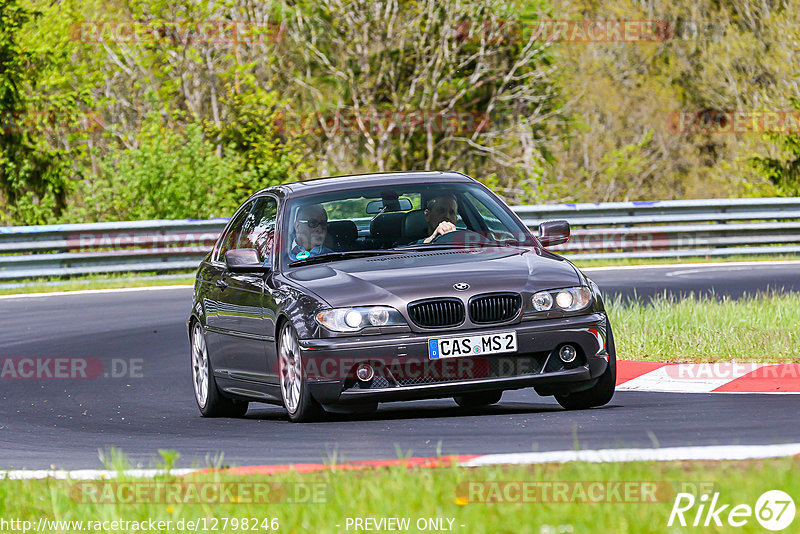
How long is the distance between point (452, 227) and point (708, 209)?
15.5 metres

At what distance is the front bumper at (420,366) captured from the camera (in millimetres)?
8148

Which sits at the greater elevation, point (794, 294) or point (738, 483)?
point (738, 483)

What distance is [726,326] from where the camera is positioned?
39.7 ft

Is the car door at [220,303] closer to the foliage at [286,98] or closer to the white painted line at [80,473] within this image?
the white painted line at [80,473]

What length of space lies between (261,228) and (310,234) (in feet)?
2.57

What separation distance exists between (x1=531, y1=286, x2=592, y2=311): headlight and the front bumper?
0.26 ft

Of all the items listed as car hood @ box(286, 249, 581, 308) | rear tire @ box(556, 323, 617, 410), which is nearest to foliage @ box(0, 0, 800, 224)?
car hood @ box(286, 249, 581, 308)

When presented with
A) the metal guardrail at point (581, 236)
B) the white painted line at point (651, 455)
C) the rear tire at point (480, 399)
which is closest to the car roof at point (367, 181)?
the rear tire at point (480, 399)

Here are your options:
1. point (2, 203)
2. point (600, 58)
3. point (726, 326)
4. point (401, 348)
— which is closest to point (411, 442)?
point (401, 348)

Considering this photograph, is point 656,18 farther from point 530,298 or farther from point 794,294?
point 530,298

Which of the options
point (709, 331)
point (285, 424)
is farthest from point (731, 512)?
point (709, 331)

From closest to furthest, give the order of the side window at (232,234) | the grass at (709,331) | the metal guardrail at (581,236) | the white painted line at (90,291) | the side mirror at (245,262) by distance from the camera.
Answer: the side mirror at (245,262), the side window at (232,234), the grass at (709,331), the white painted line at (90,291), the metal guardrail at (581,236)

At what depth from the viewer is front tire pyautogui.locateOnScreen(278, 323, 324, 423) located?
8.38 m

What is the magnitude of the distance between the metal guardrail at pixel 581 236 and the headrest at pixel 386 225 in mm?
12868
